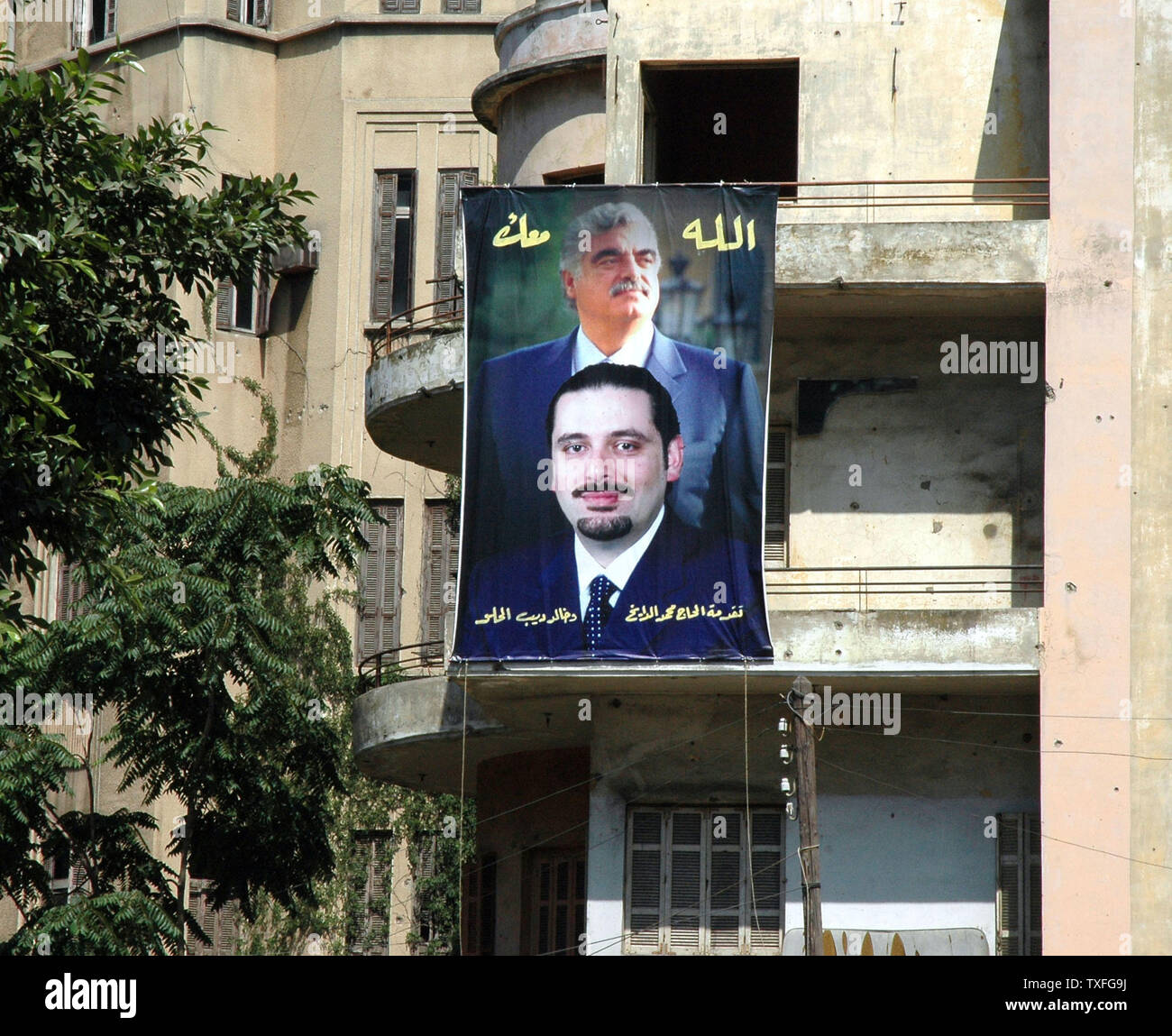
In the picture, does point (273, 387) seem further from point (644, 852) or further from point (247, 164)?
point (644, 852)

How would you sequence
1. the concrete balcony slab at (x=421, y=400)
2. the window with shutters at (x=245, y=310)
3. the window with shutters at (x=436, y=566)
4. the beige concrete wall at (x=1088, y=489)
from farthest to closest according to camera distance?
the window with shutters at (x=245, y=310)
the window with shutters at (x=436, y=566)
the concrete balcony slab at (x=421, y=400)
the beige concrete wall at (x=1088, y=489)

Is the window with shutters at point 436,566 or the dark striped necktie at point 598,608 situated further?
the window with shutters at point 436,566

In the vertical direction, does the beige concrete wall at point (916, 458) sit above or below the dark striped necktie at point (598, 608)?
above

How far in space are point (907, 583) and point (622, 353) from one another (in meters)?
3.68

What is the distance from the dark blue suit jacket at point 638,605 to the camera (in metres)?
21.8

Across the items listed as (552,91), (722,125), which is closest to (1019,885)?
(722,125)

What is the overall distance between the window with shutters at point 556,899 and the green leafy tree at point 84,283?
744cm

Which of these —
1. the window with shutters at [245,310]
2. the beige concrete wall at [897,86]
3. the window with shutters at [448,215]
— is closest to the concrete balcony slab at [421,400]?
the beige concrete wall at [897,86]

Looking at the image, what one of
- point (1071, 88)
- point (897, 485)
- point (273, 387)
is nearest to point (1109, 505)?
point (897, 485)

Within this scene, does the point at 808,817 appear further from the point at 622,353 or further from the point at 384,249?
the point at 384,249

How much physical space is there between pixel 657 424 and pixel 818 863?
4.75 m

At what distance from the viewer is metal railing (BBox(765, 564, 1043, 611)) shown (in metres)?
22.5

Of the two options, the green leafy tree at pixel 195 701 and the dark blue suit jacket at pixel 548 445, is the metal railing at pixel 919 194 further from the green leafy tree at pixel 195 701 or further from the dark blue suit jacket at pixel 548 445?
the green leafy tree at pixel 195 701
